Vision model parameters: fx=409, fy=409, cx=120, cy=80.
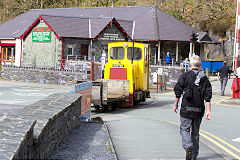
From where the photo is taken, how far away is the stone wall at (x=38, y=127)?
4609 millimetres

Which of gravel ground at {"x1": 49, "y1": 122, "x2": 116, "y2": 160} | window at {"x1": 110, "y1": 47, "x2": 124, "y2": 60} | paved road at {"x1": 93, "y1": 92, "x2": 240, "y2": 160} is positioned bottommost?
paved road at {"x1": 93, "y1": 92, "x2": 240, "y2": 160}

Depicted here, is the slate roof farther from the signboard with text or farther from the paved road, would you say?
the paved road

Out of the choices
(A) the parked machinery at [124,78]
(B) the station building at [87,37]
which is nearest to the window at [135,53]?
(A) the parked machinery at [124,78]

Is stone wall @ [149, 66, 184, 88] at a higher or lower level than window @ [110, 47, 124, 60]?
lower

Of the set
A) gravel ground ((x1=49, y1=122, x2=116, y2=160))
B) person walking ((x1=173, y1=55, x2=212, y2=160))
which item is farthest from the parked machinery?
person walking ((x1=173, y1=55, x2=212, y2=160))

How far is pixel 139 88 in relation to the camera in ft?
62.4

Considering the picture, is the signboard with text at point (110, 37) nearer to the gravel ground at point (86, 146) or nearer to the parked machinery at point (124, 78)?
the parked machinery at point (124, 78)

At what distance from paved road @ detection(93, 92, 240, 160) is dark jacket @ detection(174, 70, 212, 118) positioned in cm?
104

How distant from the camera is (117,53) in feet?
61.2

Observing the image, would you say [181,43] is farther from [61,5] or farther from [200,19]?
[61,5]

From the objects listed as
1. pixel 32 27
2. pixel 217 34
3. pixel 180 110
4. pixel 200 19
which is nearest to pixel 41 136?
pixel 180 110

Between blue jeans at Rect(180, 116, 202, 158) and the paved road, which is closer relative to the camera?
blue jeans at Rect(180, 116, 202, 158)

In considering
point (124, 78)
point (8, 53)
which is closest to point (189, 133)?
point (124, 78)

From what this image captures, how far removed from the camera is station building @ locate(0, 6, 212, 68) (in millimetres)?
40500
